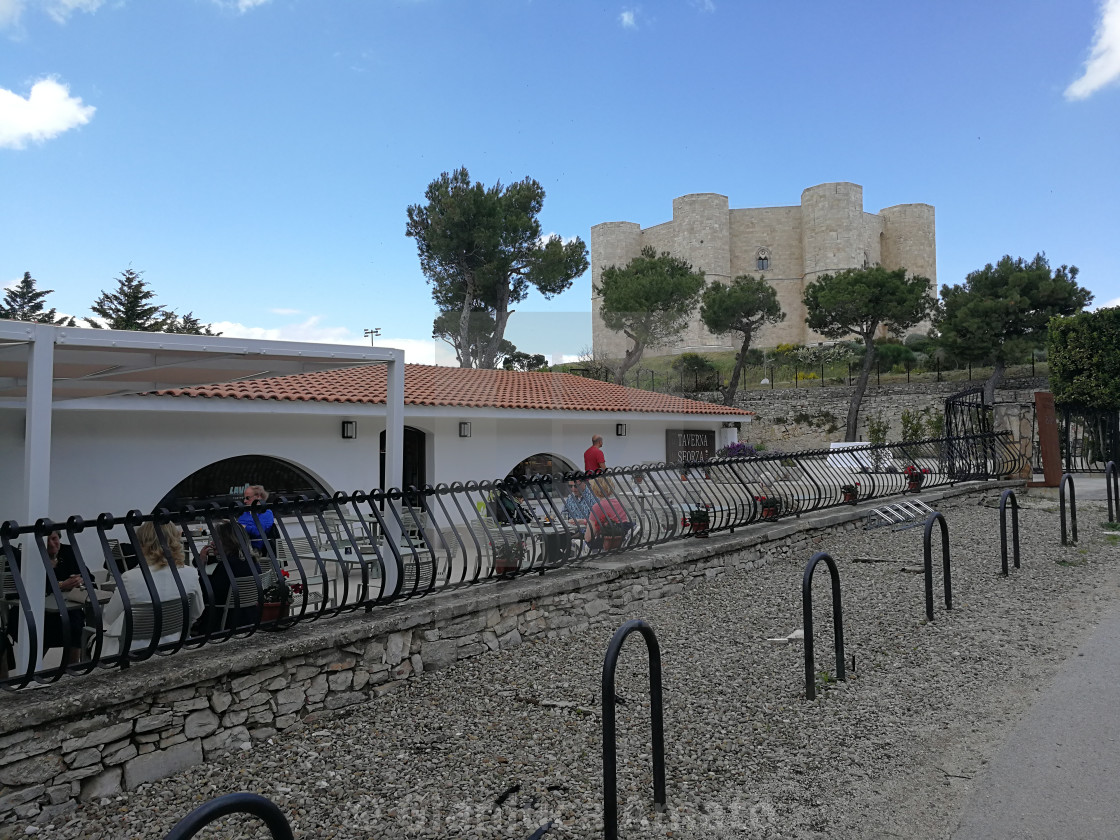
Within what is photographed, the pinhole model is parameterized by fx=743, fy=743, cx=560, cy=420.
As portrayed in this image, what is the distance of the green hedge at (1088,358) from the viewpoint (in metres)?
18.9

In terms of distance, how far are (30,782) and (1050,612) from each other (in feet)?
22.7

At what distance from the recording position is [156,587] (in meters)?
3.91

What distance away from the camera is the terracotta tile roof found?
36.1ft

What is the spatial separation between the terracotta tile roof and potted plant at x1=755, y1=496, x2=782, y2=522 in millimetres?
5847

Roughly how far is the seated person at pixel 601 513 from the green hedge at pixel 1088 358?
16.6 metres

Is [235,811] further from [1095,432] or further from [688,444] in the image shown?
[1095,432]

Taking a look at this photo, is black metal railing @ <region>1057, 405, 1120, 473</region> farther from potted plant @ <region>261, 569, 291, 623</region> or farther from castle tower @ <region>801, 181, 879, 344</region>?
castle tower @ <region>801, 181, 879, 344</region>

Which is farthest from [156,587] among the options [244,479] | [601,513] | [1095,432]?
[1095,432]

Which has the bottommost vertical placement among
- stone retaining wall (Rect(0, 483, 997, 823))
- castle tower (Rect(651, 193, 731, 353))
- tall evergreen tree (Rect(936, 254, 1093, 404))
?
stone retaining wall (Rect(0, 483, 997, 823))

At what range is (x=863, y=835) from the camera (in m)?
2.83

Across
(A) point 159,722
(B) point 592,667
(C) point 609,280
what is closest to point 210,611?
(A) point 159,722

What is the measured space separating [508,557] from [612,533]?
144 cm

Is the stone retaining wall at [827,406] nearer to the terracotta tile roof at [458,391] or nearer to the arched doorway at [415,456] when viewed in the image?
the terracotta tile roof at [458,391]

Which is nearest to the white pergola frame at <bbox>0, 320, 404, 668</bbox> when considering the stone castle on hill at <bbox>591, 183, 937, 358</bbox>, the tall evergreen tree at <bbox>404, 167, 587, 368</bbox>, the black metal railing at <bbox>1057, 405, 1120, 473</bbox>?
the black metal railing at <bbox>1057, 405, 1120, 473</bbox>
